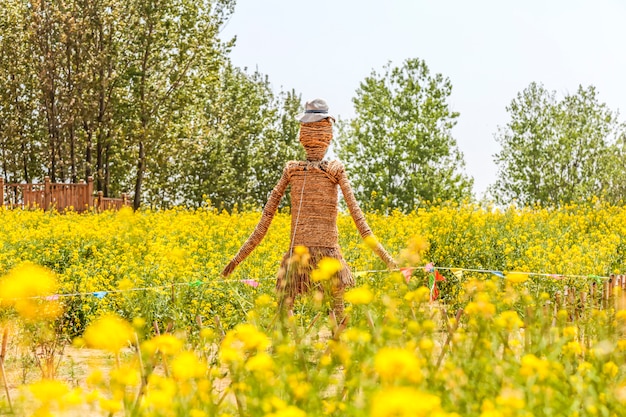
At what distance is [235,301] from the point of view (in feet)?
24.9

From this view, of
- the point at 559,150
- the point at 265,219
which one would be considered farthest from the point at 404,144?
the point at 265,219

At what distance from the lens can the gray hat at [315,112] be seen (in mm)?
5445

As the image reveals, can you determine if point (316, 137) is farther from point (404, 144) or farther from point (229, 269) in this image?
point (404, 144)

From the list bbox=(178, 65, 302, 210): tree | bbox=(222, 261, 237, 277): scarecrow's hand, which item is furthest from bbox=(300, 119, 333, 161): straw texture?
bbox=(178, 65, 302, 210): tree

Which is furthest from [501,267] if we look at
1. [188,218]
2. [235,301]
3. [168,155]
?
[168,155]

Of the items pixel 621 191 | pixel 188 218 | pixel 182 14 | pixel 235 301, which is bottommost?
pixel 235 301

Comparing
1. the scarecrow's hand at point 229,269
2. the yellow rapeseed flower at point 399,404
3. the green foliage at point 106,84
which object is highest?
the green foliage at point 106,84

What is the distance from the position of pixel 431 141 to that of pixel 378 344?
2691cm

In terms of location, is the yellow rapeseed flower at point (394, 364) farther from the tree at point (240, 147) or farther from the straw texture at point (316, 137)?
the tree at point (240, 147)

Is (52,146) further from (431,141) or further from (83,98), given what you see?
(431,141)

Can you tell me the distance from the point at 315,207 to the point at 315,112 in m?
0.66

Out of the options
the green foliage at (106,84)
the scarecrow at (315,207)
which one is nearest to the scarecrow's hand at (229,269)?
the scarecrow at (315,207)

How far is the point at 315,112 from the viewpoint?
18.1 feet

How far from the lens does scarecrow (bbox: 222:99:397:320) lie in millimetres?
5320
